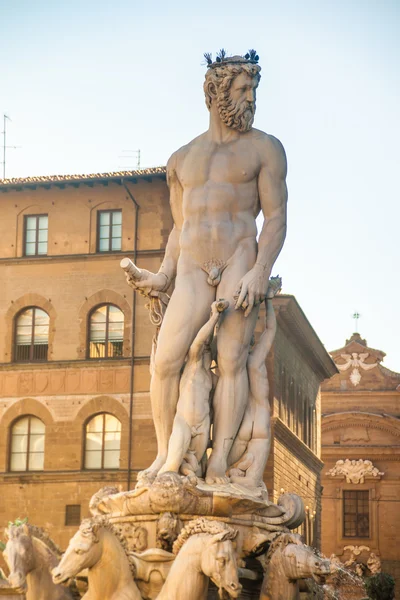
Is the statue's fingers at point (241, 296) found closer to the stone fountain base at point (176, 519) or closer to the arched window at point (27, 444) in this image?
the stone fountain base at point (176, 519)

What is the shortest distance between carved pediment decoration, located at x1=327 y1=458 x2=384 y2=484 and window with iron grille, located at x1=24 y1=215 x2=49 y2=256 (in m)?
29.2

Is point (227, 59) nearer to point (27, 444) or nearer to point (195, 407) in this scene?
point (195, 407)

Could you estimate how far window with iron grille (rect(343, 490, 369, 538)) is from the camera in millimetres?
68125

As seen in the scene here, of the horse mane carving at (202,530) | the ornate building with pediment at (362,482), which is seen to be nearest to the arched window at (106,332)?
the ornate building with pediment at (362,482)

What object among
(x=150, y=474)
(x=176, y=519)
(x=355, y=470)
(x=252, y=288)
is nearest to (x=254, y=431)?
(x=150, y=474)

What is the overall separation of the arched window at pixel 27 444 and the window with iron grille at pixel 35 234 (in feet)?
17.7

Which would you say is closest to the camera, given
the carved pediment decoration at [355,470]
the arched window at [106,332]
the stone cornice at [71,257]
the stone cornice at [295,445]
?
the arched window at [106,332]

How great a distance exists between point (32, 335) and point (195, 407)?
108 ft

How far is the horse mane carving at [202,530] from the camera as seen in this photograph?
28.2 ft

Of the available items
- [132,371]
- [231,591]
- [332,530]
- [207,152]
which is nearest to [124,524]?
[231,591]

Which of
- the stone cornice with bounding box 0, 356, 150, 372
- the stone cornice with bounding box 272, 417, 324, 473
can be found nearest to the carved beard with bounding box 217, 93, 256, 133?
the stone cornice with bounding box 0, 356, 150, 372

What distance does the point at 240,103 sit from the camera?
10.9 meters

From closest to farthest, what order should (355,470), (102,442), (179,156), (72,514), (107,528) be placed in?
(107,528), (179,156), (72,514), (102,442), (355,470)

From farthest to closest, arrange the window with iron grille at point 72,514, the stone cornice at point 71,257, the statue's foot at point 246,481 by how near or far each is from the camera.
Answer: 1. the stone cornice at point 71,257
2. the window with iron grille at point 72,514
3. the statue's foot at point 246,481
